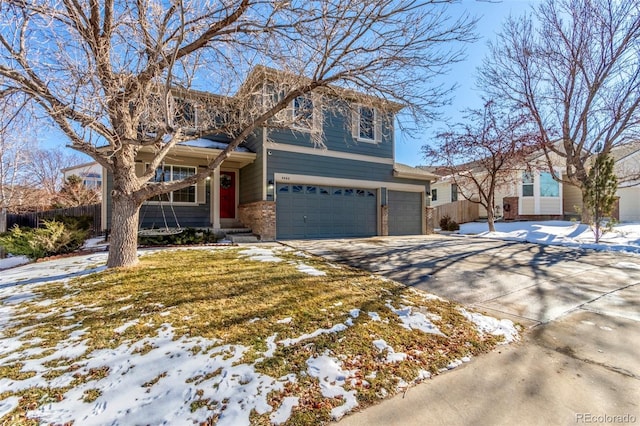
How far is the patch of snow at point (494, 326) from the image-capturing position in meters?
3.30

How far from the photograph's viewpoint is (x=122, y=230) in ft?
17.6

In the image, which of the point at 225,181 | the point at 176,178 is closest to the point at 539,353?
the point at 176,178

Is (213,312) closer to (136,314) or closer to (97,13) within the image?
(136,314)

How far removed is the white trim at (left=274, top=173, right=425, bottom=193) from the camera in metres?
11.0

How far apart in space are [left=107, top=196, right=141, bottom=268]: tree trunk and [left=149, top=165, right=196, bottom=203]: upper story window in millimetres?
5645

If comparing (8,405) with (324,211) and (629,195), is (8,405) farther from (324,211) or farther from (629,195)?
(629,195)

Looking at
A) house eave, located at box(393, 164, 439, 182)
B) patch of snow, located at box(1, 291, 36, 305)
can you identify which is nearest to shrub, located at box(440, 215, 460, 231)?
house eave, located at box(393, 164, 439, 182)

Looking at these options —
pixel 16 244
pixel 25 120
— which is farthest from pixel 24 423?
pixel 16 244

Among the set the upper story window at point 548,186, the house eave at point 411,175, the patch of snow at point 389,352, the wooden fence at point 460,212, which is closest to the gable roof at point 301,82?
the patch of snow at point 389,352

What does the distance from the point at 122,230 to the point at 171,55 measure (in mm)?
3172

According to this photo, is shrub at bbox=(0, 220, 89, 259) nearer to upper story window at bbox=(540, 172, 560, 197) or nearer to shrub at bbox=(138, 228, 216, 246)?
shrub at bbox=(138, 228, 216, 246)

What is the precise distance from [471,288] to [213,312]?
4.14m

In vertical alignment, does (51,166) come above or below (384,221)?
above

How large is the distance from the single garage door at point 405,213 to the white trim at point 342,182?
1.01ft
